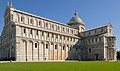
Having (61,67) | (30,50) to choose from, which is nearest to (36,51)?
(30,50)

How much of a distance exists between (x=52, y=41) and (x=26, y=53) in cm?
1168

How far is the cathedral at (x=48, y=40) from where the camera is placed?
5000 cm

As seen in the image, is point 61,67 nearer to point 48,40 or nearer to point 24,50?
point 24,50

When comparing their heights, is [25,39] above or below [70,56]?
above

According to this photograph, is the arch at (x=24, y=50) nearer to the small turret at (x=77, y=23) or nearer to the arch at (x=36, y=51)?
the arch at (x=36, y=51)

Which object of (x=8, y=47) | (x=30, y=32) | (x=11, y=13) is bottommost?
(x=8, y=47)

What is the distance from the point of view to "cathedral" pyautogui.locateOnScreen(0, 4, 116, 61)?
164 ft

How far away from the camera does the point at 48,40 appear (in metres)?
57.3

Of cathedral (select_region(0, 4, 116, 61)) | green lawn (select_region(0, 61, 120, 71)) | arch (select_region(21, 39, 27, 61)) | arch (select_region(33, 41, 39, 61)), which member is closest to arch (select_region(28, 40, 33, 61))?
cathedral (select_region(0, 4, 116, 61))

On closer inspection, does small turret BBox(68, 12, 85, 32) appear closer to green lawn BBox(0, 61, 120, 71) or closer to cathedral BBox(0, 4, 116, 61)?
cathedral BBox(0, 4, 116, 61)

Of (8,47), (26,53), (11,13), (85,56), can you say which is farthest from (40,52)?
(85,56)

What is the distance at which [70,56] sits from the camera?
65.5m

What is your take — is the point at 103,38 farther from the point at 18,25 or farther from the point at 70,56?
the point at 18,25

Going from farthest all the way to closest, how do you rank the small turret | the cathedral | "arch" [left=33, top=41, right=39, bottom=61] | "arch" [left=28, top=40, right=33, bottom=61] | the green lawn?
the small turret, "arch" [left=33, top=41, right=39, bottom=61], "arch" [left=28, top=40, right=33, bottom=61], the cathedral, the green lawn
